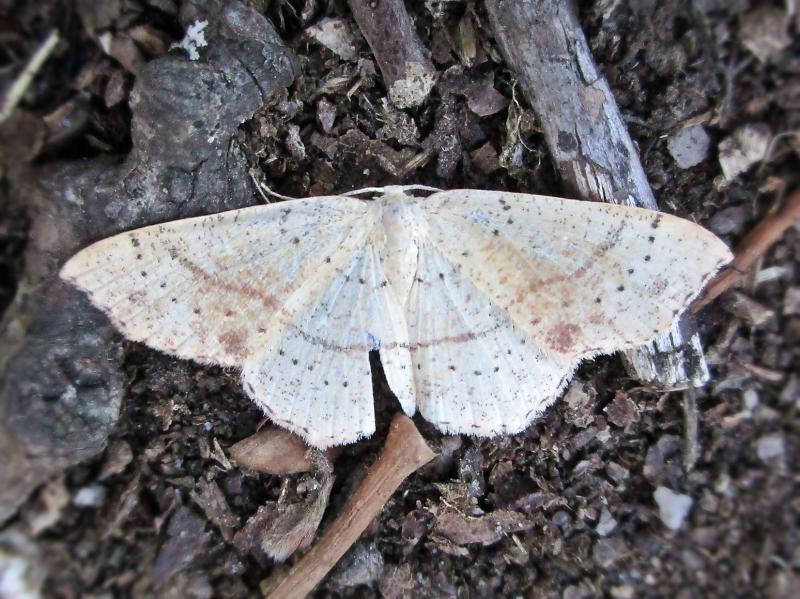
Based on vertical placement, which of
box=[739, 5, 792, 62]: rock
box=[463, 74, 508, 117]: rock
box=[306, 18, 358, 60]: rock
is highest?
box=[306, 18, 358, 60]: rock

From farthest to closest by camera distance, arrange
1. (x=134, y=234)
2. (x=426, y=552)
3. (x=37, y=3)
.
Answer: (x=426, y=552) → (x=134, y=234) → (x=37, y=3)

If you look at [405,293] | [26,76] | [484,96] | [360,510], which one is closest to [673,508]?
[360,510]

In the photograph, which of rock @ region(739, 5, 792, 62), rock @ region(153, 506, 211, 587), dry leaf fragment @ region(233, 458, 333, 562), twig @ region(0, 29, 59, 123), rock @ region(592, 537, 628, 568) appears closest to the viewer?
twig @ region(0, 29, 59, 123)

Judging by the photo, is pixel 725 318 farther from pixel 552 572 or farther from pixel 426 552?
pixel 426 552

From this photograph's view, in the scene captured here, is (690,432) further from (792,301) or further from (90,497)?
(90,497)

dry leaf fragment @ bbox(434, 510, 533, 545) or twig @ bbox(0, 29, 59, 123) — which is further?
dry leaf fragment @ bbox(434, 510, 533, 545)

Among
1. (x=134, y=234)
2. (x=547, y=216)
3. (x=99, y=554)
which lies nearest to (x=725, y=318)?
(x=547, y=216)

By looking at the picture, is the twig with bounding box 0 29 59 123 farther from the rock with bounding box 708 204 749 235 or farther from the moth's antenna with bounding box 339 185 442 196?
the rock with bounding box 708 204 749 235

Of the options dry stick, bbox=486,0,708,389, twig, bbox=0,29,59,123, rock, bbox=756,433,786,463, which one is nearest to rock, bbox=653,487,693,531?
rock, bbox=756,433,786,463
